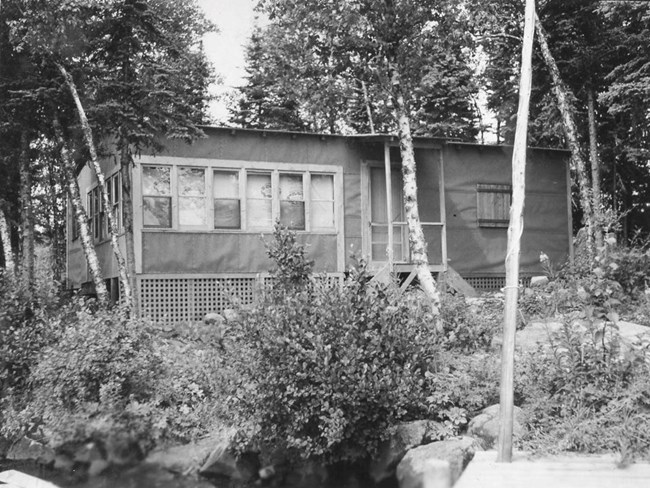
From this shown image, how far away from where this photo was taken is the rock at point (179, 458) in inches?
191

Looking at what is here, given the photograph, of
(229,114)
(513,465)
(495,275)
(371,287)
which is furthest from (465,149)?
(513,465)

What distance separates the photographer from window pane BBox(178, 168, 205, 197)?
515 inches

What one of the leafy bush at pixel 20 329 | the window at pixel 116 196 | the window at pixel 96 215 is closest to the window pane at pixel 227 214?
the window at pixel 116 196

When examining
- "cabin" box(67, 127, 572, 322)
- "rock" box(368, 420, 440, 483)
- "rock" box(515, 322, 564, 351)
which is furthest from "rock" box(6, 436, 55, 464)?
"cabin" box(67, 127, 572, 322)

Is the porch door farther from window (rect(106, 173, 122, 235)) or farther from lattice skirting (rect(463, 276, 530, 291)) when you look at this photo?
window (rect(106, 173, 122, 235))

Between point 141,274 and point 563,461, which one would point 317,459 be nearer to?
point 563,461

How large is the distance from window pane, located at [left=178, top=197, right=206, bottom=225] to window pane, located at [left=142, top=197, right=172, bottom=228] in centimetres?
20

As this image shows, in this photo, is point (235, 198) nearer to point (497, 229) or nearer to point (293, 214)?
point (293, 214)

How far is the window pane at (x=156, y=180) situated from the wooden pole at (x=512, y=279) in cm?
884

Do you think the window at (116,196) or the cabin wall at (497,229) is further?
the cabin wall at (497,229)

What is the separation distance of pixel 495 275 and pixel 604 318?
31.9 feet

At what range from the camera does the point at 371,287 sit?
662 centimetres

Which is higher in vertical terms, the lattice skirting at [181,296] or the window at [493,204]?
the window at [493,204]

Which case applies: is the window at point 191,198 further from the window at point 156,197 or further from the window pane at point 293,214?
the window pane at point 293,214
